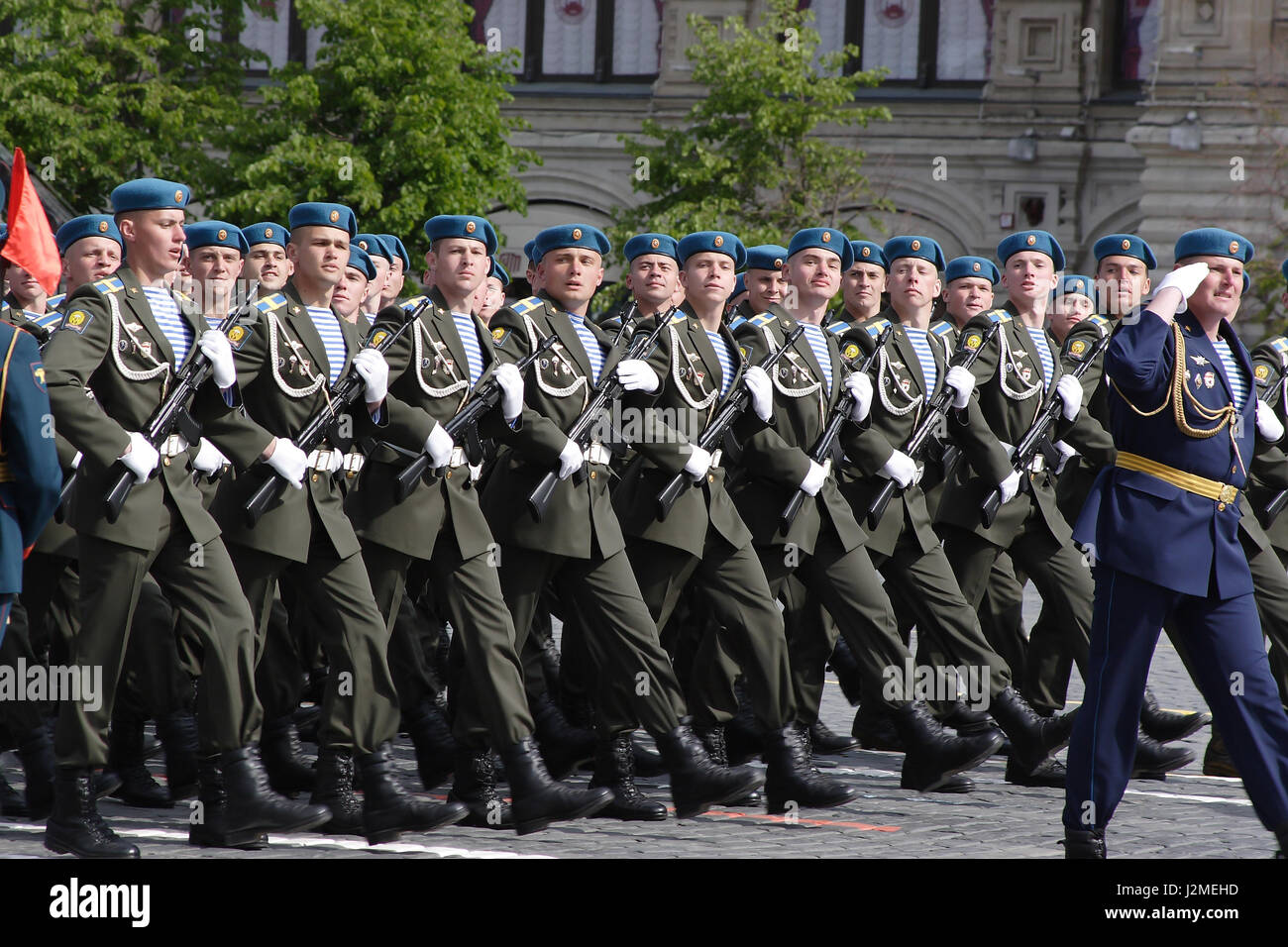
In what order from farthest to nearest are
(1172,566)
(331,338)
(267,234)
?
1. (267,234)
2. (331,338)
3. (1172,566)

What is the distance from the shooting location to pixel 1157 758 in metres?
7.22

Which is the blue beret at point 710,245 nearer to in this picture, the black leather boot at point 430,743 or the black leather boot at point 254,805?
the black leather boot at point 430,743

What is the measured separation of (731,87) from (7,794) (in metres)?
15.1

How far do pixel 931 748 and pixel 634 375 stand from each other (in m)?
1.71

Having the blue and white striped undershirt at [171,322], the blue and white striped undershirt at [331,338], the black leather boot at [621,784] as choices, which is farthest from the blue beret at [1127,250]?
the blue and white striped undershirt at [171,322]

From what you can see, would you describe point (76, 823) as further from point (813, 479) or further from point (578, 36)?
point (578, 36)

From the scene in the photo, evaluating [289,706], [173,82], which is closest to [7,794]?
[289,706]

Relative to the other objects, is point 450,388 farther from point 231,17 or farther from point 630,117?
point 630,117

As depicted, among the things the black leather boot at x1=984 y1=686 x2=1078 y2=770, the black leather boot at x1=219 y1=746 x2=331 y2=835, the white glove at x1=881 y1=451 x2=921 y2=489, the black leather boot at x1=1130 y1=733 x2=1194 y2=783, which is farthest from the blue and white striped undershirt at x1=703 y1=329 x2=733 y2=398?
the black leather boot at x1=219 y1=746 x2=331 y2=835

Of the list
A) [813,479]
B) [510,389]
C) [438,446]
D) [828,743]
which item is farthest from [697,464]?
[828,743]

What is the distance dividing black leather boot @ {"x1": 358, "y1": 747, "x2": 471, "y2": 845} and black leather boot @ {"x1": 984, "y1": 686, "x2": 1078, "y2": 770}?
88.3 inches

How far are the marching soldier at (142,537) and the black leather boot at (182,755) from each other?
2.63ft

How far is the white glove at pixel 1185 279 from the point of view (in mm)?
5477

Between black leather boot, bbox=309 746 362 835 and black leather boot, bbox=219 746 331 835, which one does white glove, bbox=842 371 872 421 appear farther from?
black leather boot, bbox=219 746 331 835
